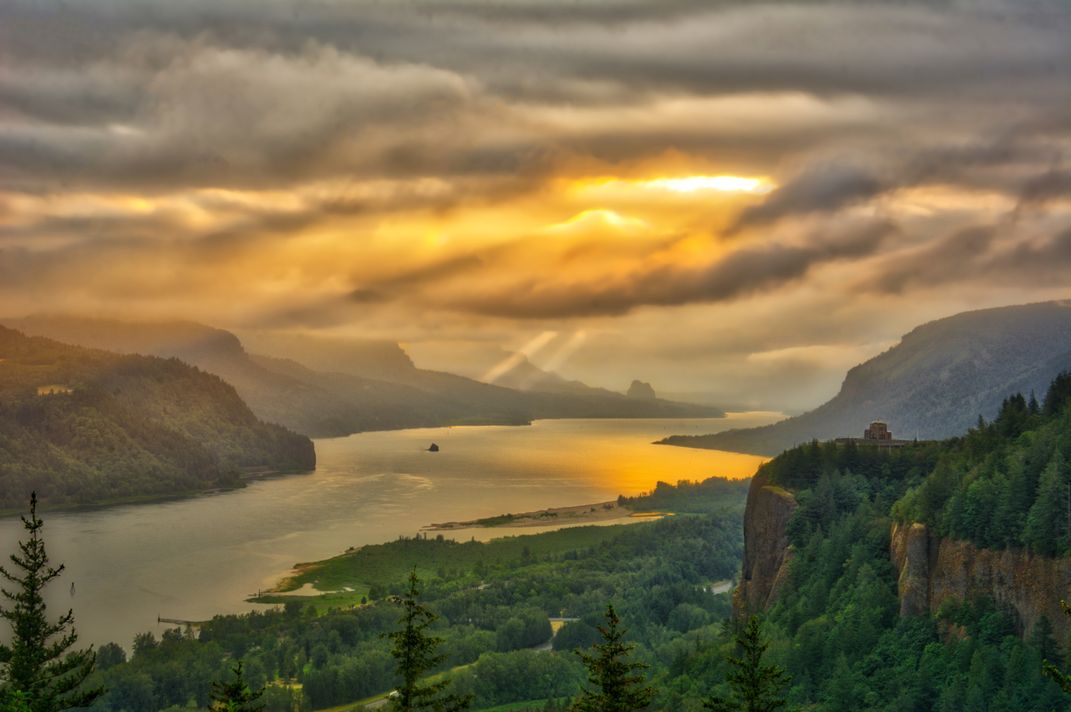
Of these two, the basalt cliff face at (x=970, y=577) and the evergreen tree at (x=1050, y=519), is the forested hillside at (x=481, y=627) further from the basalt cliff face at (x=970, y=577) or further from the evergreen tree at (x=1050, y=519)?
the evergreen tree at (x=1050, y=519)

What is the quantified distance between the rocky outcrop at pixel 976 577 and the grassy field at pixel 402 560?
7800 centimetres

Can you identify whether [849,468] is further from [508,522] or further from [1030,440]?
[508,522]

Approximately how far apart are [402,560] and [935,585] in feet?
331

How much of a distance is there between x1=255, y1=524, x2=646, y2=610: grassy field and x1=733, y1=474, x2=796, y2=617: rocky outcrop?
53.6 metres

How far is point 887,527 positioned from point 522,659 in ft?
126

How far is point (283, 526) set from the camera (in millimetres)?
188125

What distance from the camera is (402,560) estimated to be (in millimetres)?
151125

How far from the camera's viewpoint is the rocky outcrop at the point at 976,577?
2089 inches

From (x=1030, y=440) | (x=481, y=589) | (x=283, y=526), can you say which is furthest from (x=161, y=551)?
(x=1030, y=440)

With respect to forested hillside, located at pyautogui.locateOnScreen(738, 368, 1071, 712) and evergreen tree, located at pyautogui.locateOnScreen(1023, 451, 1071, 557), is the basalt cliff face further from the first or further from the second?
evergreen tree, located at pyautogui.locateOnScreen(1023, 451, 1071, 557)

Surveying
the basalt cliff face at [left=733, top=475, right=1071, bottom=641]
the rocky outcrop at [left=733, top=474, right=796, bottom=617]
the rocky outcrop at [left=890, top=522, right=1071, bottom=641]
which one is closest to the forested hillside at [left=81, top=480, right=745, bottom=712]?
the rocky outcrop at [left=733, top=474, right=796, bottom=617]

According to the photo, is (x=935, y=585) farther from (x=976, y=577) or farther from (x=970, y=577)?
(x=976, y=577)

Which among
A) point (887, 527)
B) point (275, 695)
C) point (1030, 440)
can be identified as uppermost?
point (1030, 440)

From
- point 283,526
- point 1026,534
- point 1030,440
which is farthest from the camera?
point 283,526
